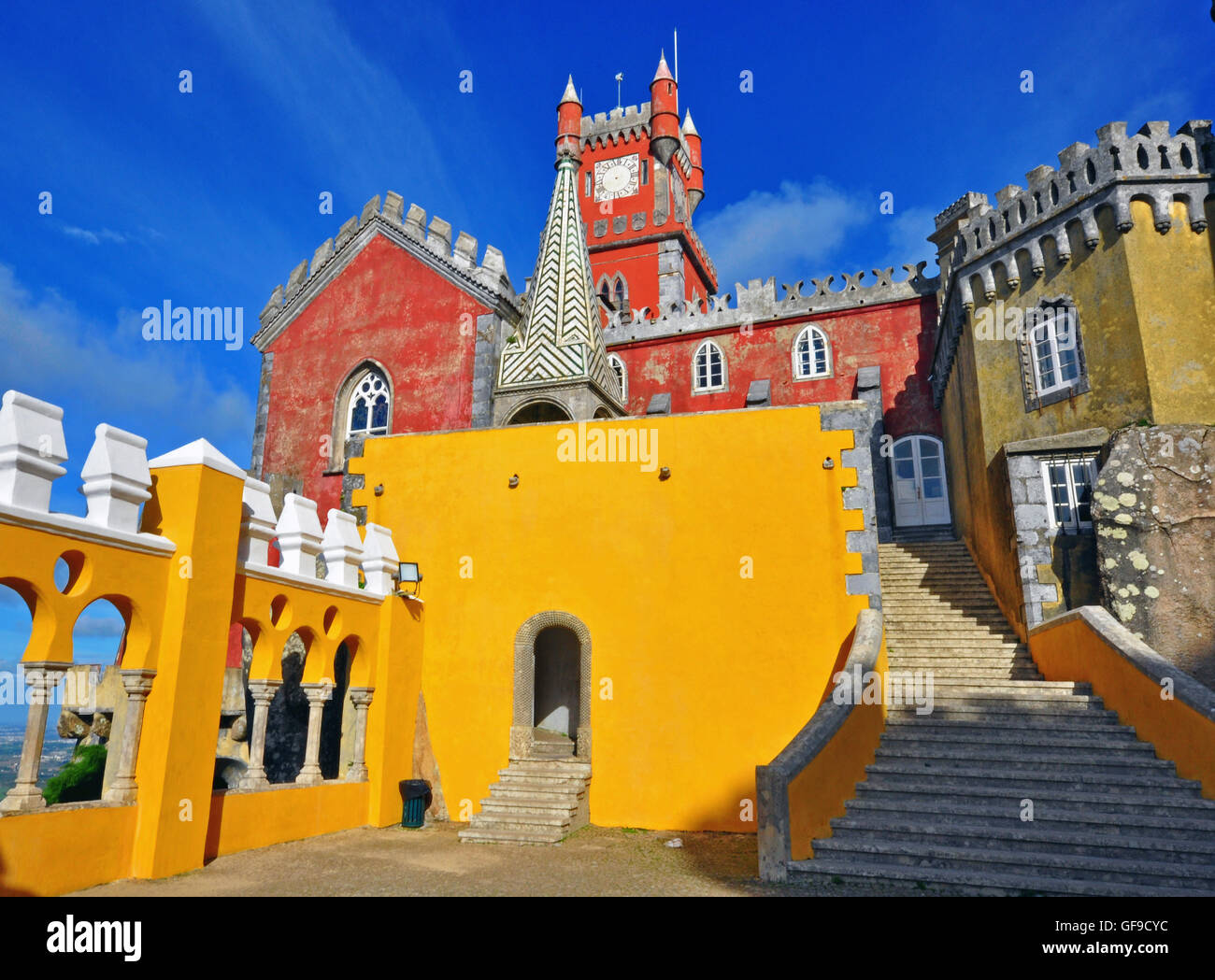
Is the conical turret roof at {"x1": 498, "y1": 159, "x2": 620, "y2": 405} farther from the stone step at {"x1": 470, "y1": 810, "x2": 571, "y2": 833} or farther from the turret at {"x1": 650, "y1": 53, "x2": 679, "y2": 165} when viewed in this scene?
the turret at {"x1": 650, "y1": 53, "x2": 679, "y2": 165}

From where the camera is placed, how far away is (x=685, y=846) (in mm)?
8836

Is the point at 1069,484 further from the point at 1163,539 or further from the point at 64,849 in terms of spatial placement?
the point at 64,849

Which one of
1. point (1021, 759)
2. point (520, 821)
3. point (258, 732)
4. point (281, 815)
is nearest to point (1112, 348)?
point (1021, 759)

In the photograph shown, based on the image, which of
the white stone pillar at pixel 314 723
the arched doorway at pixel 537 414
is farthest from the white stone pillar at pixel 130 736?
the arched doorway at pixel 537 414

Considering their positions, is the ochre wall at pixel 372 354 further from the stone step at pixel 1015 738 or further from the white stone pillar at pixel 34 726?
the white stone pillar at pixel 34 726

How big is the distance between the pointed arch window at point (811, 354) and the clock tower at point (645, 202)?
26.3 feet

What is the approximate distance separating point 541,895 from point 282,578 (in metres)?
4.28

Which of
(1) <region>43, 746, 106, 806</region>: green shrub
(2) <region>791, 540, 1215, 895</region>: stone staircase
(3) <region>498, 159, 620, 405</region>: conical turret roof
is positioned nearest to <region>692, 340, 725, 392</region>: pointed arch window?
(3) <region>498, 159, 620, 405</region>: conical turret roof

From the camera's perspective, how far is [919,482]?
61.8ft

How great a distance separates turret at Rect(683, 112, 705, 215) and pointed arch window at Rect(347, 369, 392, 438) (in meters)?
18.5

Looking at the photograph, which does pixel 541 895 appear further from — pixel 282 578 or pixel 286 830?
pixel 282 578

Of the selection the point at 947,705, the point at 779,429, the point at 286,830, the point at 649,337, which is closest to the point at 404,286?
the point at 649,337

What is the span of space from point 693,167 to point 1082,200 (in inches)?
890

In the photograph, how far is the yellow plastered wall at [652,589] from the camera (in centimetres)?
996
